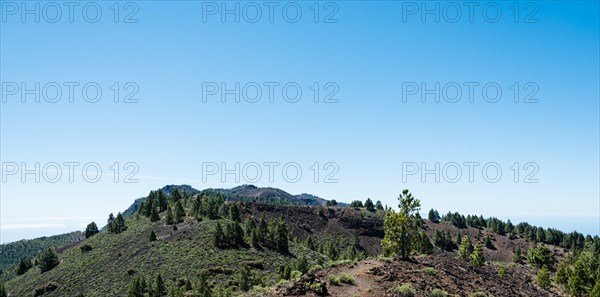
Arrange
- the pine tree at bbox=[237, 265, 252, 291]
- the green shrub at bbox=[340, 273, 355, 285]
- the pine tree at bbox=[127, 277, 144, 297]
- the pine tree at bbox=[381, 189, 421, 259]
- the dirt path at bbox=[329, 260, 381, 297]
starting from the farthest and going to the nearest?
1. the pine tree at bbox=[237, 265, 252, 291]
2. the pine tree at bbox=[127, 277, 144, 297]
3. the pine tree at bbox=[381, 189, 421, 259]
4. the green shrub at bbox=[340, 273, 355, 285]
5. the dirt path at bbox=[329, 260, 381, 297]

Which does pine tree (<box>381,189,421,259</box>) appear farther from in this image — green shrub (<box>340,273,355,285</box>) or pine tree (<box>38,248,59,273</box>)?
pine tree (<box>38,248,59,273</box>)

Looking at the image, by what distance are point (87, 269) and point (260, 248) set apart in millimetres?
43172

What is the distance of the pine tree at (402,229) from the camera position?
173ft

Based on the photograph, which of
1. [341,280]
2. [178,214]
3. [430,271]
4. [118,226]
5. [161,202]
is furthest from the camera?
[161,202]

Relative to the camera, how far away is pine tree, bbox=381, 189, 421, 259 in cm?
5259

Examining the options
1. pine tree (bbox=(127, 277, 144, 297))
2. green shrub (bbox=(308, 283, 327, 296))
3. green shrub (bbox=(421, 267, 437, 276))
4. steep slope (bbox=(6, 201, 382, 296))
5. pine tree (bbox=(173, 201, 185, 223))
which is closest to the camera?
green shrub (bbox=(308, 283, 327, 296))

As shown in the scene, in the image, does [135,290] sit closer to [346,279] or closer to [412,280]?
[346,279]

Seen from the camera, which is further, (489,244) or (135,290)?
(489,244)

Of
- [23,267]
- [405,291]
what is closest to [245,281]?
[405,291]

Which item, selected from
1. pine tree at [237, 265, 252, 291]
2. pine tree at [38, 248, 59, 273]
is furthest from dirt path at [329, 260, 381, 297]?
pine tree at [38, 248, 59, 273]

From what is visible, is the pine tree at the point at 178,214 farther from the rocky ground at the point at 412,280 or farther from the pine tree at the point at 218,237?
the rocky ground at the point at 412,280

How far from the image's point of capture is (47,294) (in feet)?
305

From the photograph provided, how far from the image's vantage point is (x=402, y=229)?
52406mm

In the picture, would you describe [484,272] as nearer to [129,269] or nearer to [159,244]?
[129,269]
